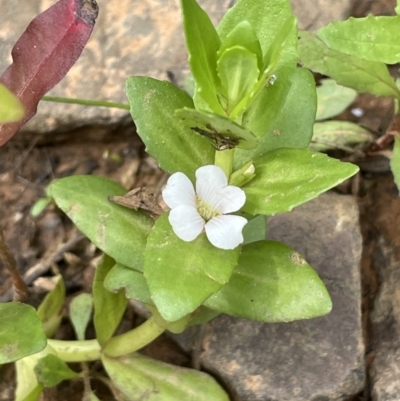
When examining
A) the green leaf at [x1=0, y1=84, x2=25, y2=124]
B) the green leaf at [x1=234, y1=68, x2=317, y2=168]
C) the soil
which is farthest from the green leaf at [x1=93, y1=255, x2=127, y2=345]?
the green leaf at [x1=0, y1=84, x2=25, y2=124]

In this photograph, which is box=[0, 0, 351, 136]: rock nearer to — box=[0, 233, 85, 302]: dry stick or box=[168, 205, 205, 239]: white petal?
box=[0, 233, 85, 302]: dry stick

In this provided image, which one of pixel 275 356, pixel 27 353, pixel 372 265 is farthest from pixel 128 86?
pixel 372 265

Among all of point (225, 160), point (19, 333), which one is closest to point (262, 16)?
point (225, 160)

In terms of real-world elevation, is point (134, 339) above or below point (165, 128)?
below

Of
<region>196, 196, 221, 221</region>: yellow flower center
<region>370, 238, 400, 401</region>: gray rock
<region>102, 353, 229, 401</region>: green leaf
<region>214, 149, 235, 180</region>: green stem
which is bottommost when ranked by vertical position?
<region>370, 238, 400, 401</region>: gray rock

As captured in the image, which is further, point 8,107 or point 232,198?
point 232,198

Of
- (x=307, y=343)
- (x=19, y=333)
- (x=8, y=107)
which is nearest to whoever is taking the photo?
(x=8, y=107)

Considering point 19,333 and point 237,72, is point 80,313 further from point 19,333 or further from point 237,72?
point 237,72

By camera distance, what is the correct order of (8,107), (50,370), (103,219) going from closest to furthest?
(8,107) → (103,219) → (50,370)
